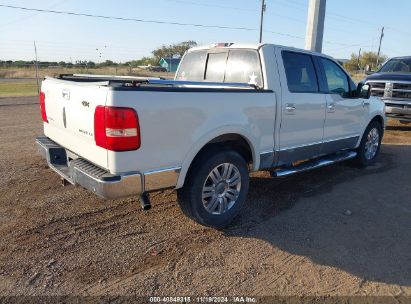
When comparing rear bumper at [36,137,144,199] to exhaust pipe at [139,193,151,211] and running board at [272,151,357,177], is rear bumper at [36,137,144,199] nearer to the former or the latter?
exhaust pipe at [139,193,151,211]

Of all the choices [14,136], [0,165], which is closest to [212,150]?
[0,165]

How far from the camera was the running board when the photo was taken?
4650 millimetres

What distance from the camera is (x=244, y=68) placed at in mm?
4633

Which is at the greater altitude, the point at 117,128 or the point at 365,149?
the point at 117,128

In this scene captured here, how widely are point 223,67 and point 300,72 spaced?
1.02 m

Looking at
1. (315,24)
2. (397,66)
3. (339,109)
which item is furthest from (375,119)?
(315,24)

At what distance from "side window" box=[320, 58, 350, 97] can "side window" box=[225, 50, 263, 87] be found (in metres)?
1.40

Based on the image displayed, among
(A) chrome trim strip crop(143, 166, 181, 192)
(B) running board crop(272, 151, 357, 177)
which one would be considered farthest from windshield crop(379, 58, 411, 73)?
(A) chrome trim strip crop(143, 166, 181, 192)

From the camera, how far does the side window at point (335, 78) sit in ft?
17.8

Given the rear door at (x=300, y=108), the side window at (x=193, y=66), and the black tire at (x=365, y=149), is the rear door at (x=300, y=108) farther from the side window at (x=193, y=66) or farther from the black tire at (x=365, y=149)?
the black tire at (x=365, y=149)

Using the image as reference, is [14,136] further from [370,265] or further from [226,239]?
[370,265]

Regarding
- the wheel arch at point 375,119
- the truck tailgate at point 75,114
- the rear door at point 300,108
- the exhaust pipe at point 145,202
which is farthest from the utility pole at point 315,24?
the exhaust pipe at point 145,202

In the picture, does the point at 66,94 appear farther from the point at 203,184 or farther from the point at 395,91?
the point at 395,91

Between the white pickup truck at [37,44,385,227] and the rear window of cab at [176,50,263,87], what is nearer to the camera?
the white pickup truck at [37,44,385,227]
